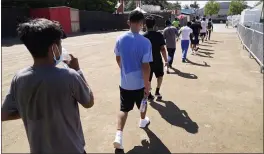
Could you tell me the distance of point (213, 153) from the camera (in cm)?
348

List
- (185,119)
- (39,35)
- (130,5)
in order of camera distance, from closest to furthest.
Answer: (39,35) → (185,119) → (130,5)

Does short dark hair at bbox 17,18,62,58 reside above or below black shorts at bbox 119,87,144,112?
above

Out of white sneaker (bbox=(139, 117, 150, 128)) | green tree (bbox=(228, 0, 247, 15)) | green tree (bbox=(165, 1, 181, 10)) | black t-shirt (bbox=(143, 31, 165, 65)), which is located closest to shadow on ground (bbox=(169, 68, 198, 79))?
black t-shirt (bbox=(143, 31, 165, 65))

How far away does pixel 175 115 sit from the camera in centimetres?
477

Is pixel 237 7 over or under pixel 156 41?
over

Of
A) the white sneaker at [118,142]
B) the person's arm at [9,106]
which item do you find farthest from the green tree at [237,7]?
the person's arm at [9,106]

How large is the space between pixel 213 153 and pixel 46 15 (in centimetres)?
2434

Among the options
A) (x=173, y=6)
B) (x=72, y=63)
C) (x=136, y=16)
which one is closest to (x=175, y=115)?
(x=136, y=16)

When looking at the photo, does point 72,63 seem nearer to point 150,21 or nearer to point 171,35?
point 150,21

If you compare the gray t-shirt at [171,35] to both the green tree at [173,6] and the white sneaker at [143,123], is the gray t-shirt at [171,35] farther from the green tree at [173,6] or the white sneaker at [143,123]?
the green tree at [173,6]

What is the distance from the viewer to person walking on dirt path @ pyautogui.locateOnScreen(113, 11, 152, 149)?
3.25 m

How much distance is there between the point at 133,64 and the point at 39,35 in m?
1.85

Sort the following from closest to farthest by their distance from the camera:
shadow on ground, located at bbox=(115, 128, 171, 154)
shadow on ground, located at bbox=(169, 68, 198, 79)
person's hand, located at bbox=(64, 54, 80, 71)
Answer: person's hand, located at bbox=(64, 54, 80, 71)
shadow on ground, located at bbox=(115, 128, 171, 154)
shadow on ground, located at bbox=(169, 68, 198, 79)

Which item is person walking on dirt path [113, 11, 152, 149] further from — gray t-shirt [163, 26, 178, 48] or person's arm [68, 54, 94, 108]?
gray t-shirt [163, 26, 178, 48]
